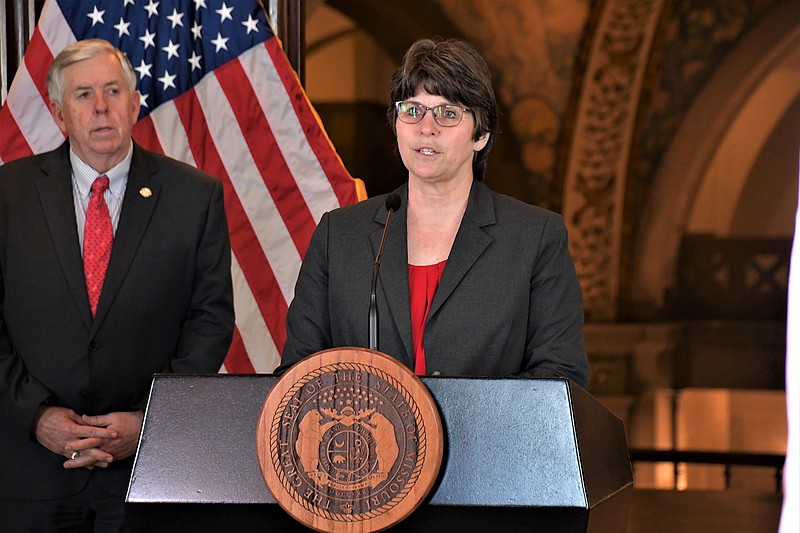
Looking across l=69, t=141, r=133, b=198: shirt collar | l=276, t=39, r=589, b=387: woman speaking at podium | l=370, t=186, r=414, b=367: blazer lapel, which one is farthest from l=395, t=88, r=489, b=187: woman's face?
l=69, t=141, r=133, b=198: shirt collar

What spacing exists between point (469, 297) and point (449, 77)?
399 mm

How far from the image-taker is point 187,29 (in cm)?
378

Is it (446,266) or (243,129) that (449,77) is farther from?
(243,129)

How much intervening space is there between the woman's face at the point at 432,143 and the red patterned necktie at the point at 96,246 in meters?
0.91

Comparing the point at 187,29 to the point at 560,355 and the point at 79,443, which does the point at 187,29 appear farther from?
the point at 560,355

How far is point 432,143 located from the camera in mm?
2123

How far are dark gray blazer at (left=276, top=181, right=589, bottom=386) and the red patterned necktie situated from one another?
72 centimetres

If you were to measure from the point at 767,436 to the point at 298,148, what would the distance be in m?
4.73

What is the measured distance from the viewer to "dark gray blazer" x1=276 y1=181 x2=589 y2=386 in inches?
82.6

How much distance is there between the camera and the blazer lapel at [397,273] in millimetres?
2111

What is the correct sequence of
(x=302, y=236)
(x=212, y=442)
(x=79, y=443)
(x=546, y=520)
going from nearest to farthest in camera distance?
(x=546, y=520) < (x=212, y=442) < (x=79, y=443) < (x=302, y=236)

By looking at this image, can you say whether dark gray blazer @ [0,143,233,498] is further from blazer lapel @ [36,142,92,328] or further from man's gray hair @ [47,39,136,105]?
man's gray hair @ [47,39,136,105]

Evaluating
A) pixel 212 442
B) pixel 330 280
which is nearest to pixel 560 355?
pixel 330 280

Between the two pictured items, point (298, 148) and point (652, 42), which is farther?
point (652, 42)
